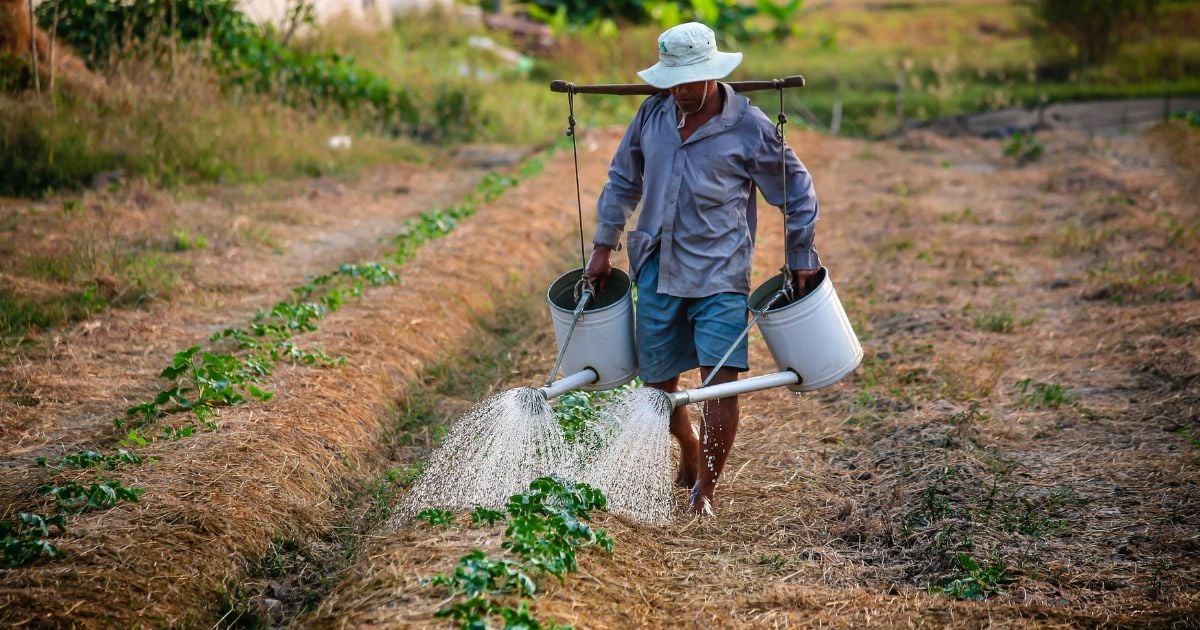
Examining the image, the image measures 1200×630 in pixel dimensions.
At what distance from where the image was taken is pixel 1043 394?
5246mm

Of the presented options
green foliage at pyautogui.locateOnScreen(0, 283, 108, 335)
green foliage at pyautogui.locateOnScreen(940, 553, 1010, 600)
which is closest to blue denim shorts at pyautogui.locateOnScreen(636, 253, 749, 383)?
green foliage at pyautogui.locateOnScreen(940, 553, 1010, 600)

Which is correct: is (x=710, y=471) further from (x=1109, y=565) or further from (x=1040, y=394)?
(x=1040, y=394)

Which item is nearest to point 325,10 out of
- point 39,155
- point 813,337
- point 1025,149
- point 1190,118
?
point 39,155

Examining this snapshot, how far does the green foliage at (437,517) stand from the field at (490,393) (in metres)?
0.05

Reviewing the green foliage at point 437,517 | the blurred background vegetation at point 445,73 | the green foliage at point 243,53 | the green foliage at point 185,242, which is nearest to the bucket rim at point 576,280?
the green foliage at point 437,517

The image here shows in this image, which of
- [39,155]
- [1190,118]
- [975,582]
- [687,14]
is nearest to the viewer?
[975,582]

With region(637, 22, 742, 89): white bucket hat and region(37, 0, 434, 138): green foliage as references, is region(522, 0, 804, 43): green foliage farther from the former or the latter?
region(637, 22, 742, 89): white bucket hat

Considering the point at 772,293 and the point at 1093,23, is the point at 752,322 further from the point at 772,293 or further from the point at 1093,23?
the point at 1093,23

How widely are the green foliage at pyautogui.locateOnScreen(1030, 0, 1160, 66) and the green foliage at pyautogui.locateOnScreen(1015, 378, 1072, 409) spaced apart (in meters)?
16.0

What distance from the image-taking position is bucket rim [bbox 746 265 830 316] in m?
3.79

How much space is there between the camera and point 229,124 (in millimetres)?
10383

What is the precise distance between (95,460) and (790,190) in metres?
2.64

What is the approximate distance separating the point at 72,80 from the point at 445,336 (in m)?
5.57

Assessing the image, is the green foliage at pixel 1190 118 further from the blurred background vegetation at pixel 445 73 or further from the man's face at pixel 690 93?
the man's face at pixel 690 93
